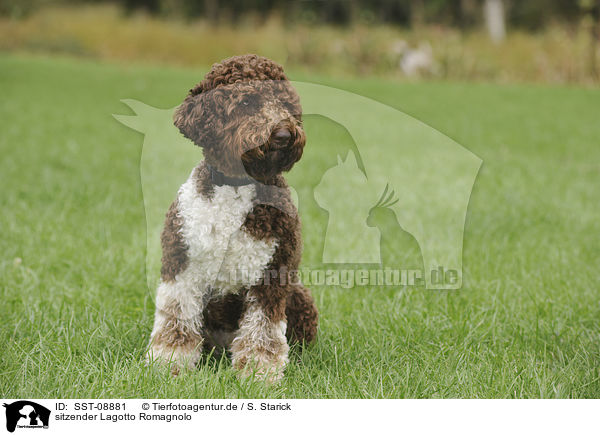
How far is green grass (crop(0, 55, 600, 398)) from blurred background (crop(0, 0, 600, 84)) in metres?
2.86

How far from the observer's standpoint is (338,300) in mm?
3643

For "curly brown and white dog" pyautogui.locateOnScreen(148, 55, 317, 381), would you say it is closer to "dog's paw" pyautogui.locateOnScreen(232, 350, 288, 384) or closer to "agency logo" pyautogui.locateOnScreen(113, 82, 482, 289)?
"dog's paw" pyautogui.locateOnScreen(232, 350, 288, 384)

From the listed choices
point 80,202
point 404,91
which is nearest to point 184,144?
point 80,202

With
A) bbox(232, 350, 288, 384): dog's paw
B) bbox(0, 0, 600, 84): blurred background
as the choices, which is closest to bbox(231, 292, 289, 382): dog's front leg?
bbox(232, 350, 288, 384): dog's paw

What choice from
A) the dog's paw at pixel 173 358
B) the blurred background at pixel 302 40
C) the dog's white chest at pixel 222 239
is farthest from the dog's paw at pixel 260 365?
the blurred background at pixel 302 40

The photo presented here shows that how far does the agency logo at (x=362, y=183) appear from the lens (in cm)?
274

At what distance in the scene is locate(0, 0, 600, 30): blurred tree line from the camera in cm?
1626

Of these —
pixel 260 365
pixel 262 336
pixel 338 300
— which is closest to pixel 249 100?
pixel 262 336

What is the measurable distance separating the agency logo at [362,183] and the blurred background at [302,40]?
8.58ft

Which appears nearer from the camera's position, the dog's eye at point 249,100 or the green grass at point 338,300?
the dog's eye at point 249,100

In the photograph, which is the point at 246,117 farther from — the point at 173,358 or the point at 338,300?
the point at 338,300
